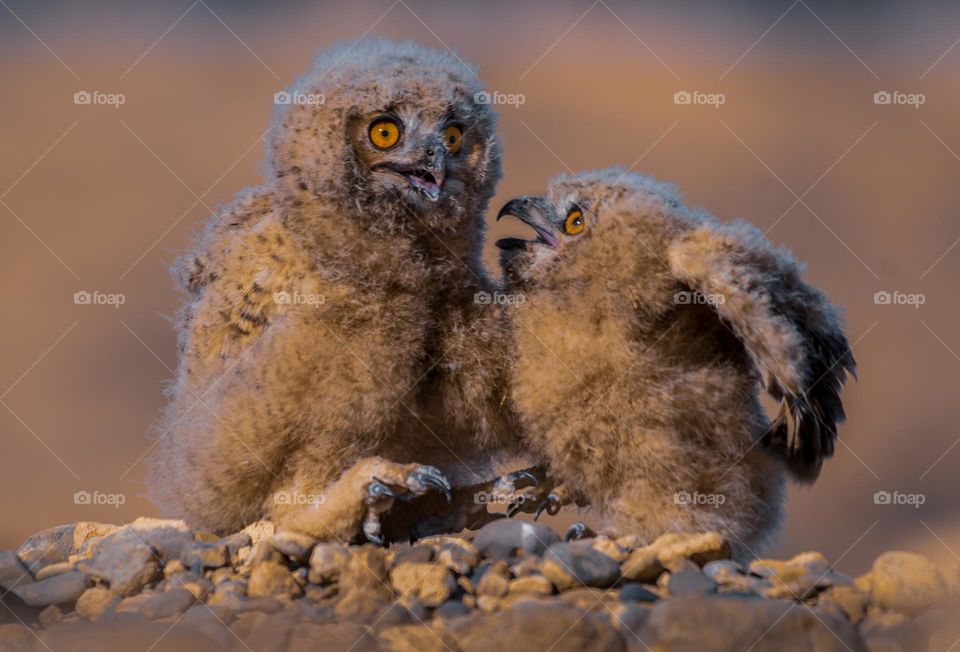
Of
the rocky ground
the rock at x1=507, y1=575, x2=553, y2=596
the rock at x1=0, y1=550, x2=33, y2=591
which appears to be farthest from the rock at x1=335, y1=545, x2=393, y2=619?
the rock at x1=0, y1=550, x2=33, y2=591

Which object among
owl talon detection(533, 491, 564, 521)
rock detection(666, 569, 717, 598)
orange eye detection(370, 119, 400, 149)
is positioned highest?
orange eye detection(370, 119, 400, 149)

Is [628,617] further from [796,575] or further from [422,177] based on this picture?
[422,177]

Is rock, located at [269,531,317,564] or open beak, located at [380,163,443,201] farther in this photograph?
open beak, located at [380,163,443,201]

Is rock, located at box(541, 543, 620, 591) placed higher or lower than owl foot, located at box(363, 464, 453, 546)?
lower

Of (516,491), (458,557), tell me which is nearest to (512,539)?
(458,557)

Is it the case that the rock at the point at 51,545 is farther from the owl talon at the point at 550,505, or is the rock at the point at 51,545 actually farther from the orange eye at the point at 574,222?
the orange eye at the point at 574,222

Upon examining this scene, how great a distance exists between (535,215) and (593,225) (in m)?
0.17

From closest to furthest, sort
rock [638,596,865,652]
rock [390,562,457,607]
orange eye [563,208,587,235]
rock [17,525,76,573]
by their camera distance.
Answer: rock [638,596,865,652]
rock [390,562,457,607]
rock [17,525,76,573]
orange eye [563,208,587,235]

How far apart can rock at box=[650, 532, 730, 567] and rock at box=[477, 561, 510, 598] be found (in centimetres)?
32

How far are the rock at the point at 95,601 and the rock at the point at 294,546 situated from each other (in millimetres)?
307

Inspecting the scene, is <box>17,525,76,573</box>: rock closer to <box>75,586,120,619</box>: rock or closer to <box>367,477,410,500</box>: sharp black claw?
<box>75,586,120,619</box>: rock

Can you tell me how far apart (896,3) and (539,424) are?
1.80 meters

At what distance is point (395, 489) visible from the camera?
2139 mm

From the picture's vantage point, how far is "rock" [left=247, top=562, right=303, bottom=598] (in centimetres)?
185
